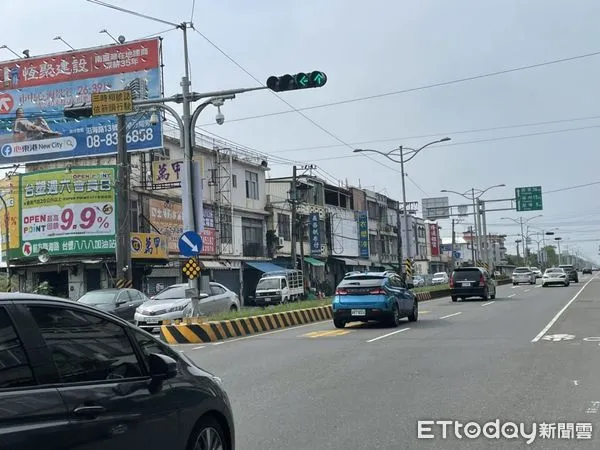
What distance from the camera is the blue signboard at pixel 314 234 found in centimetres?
5162

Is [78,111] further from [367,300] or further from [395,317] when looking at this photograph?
[395,317]

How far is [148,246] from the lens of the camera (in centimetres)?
3303

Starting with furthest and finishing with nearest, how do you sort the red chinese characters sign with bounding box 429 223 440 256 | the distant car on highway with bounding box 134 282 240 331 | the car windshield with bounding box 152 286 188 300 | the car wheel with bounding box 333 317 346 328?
the red chinese characters sign with bounding box 429 223 440 256
the car windshield with bounding box 152 286 188 300
the distant car on highway with bounding box 134 282 240 331
the car wheel with bounding box 333 317 346 328

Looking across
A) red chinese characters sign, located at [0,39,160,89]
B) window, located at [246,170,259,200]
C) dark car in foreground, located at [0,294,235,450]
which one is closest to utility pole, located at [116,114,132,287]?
red chinese characters sign, located at [0,39,160,89]

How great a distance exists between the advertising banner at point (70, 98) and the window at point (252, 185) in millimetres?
14225

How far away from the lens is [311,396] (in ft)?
27.5

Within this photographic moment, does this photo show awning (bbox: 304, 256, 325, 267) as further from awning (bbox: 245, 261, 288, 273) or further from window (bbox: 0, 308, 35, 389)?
window (bbox: 0, 308, 35, 389)

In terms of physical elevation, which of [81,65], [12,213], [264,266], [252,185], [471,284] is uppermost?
[81,65]

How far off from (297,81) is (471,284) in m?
19.3

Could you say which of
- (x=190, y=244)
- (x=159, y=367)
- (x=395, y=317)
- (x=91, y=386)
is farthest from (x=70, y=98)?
(x=91, y=386)

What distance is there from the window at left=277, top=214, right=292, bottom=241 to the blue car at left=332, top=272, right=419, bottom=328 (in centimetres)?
3016

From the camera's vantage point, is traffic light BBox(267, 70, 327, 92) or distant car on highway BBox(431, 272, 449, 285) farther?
distant car on highway BBox(431, 272, 449, 285)

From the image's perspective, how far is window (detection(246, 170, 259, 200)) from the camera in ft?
147

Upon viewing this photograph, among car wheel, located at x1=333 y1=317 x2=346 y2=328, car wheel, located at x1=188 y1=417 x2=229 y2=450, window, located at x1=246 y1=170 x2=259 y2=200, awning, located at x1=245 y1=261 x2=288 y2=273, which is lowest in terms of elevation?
car wheel, located at x1=333 y1=317 x2=346 y2=328
